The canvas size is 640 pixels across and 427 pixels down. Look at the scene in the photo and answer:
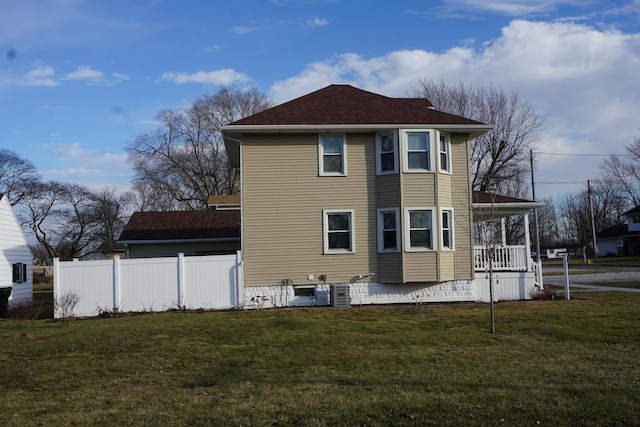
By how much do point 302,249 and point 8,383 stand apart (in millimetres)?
11066

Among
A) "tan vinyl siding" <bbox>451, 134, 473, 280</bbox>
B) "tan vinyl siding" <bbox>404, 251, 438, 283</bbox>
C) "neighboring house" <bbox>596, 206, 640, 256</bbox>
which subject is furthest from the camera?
"neighboring house" <bbox>596, 206, 640, 256</bbox>

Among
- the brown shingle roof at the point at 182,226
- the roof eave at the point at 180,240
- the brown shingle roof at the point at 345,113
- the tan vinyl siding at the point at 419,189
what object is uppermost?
the brown shingle roof at the point at 345,113

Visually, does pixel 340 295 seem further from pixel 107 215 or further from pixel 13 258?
pixel 107 215

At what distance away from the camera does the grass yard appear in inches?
269

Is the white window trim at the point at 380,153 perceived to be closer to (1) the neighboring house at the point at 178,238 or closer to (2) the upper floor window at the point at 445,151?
(2) the upper floor window at the point at 445,151

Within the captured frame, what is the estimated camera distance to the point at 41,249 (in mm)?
74875

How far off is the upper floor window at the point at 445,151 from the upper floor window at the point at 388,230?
93.0 inches

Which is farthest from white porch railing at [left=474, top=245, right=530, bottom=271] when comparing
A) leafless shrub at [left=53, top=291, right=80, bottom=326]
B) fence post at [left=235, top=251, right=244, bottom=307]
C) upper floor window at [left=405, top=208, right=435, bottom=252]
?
leafless shrub at [left=53, top=291, right=80, bottom=326]

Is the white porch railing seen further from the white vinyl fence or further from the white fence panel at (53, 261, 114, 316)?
the white fence panel at (53, 261, 114, 316)

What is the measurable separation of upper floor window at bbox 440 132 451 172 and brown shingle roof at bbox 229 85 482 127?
2.02 feet

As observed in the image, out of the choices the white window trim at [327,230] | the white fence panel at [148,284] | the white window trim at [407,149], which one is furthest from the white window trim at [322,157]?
the white fence panel at [148,284]

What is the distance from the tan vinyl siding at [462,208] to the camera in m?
19.7

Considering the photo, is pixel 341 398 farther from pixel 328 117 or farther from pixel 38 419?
pixel 328 117

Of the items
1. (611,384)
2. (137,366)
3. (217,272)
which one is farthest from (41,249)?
(611,384)
